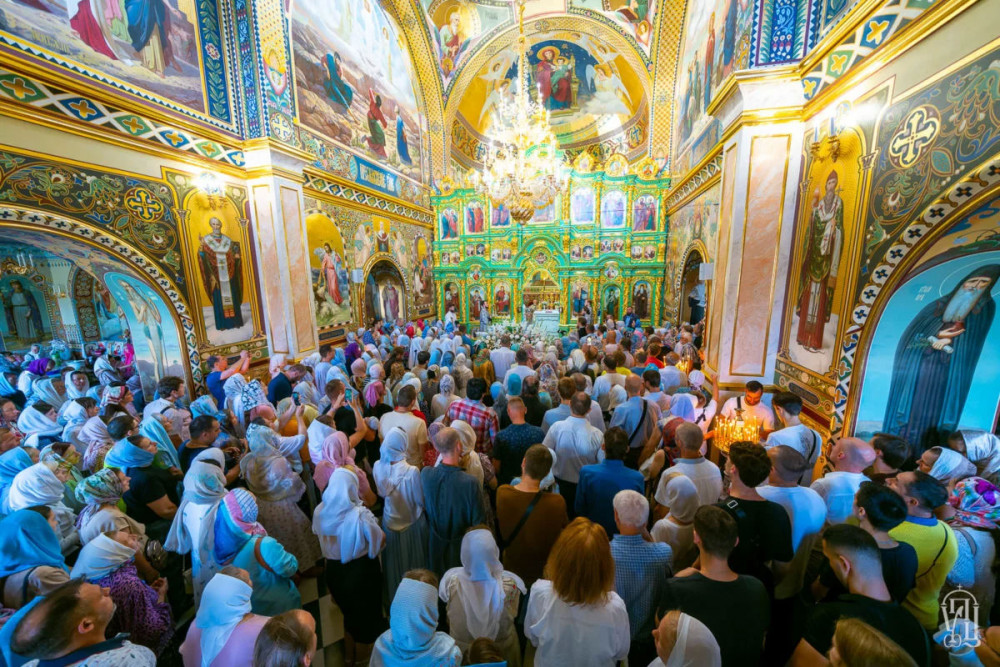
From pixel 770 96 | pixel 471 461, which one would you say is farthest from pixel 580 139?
pixel 471 461

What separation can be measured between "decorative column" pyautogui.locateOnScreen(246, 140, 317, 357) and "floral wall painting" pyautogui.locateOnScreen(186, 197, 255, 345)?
0.33 meters

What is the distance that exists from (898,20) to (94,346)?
1700 centimetres

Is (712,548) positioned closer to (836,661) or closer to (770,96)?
(836,661)

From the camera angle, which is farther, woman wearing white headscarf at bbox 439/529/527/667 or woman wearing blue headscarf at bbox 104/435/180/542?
woman wearing blue headscarf at bbox 104/435/180/542

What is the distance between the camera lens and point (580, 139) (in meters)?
15.5

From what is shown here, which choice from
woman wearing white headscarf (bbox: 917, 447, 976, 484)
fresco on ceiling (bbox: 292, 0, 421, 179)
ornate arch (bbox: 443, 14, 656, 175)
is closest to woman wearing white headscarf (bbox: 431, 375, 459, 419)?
woman wearing white headscarf (bbox: 917, 447, 976, 484)

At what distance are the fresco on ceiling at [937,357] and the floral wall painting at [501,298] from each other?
39.7 ft

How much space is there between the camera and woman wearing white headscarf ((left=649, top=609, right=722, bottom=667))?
1.32 metres

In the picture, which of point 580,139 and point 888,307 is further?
point 580,139

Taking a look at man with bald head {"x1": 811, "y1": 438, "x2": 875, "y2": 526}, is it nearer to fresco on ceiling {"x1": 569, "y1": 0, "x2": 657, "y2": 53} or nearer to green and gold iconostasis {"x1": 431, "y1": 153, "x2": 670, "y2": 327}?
green and gold iconostasis {"x1": 431, "y1": 153, "x2": 670, "y2": 327}

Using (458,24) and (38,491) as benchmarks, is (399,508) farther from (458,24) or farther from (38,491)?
(458,24)

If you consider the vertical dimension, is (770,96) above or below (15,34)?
below

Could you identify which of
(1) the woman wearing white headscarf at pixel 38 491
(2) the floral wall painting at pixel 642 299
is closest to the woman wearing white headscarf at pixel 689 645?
(1) the woman wearing white headscarf at pixel 38 491

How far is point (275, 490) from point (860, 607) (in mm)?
3383
